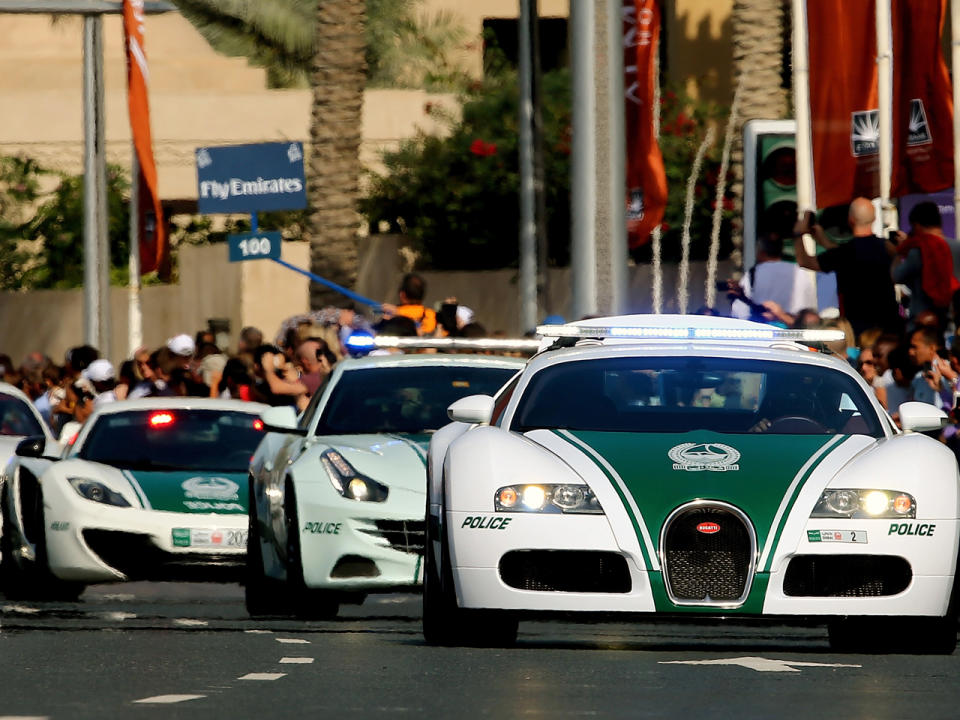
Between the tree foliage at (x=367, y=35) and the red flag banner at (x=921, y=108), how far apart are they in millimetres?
31272

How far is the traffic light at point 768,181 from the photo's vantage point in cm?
2548

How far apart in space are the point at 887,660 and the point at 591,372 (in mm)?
1815

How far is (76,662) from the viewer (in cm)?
1052

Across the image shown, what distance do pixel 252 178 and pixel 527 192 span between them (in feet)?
11.0

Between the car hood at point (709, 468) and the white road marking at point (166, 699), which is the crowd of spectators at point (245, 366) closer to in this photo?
the car hood at point (709, 468)

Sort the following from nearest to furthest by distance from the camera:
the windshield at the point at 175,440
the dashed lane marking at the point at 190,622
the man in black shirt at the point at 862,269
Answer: the dashed lane marking at the point at 190,622, the windshield at the point at 175,440, the man in black shirt at the point at 862,269

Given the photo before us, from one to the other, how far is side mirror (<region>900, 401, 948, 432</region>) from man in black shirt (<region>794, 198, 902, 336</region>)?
7.06 meters

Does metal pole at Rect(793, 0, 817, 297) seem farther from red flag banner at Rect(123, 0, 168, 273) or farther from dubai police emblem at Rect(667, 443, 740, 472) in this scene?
dubai police emblem at Rect(667, 443, 740, 472)

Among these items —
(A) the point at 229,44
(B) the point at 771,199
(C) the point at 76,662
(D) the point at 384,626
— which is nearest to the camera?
(C) the point at 76,662

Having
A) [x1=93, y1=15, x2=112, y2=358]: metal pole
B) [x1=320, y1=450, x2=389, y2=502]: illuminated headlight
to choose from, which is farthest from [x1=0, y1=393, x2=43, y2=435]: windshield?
[x1=93, y1=15, x2=112, y2=358]: metal pole

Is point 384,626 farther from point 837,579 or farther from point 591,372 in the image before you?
point 837,579

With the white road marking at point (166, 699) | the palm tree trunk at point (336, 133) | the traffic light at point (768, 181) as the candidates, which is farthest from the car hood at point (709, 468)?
the palm tree trunk at point (336, 133)

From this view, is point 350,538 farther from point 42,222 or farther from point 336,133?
point 42,222

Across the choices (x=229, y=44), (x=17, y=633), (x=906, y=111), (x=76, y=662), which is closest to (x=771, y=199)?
(x=906, y=111)
